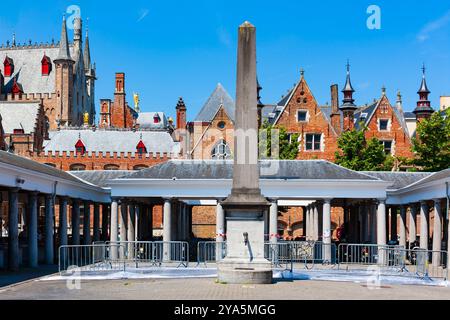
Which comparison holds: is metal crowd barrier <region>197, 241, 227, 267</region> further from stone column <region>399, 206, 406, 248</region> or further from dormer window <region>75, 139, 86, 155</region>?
dormer window <region>75, 139, 86, 155</region>

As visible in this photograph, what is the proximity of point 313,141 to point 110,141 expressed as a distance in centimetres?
2399

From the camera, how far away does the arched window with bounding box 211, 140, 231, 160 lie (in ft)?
226

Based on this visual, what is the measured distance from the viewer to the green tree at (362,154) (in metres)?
57.8

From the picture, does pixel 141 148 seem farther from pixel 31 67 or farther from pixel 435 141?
pixel 31 67

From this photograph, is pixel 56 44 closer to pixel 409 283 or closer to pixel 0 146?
pixel 0 146

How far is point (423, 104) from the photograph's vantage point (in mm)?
71125

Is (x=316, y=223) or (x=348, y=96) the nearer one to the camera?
(x=316, y=223)

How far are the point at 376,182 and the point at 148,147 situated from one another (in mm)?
44434

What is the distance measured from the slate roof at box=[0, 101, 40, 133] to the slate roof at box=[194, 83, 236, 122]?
20283 millimetres

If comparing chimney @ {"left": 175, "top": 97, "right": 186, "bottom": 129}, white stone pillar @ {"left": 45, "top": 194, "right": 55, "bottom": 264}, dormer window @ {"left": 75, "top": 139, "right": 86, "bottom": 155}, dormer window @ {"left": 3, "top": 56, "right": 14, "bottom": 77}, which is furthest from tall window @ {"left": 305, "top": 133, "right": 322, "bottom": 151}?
dormer window @ {"left": 3, "top": 56, "right": 14, "bottom": 77}

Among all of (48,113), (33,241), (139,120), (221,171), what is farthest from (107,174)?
(139,120)

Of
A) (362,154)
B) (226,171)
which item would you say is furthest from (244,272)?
(362,154)

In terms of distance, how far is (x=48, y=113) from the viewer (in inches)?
4090

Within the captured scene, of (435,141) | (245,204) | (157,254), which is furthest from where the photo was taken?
(435,141)
